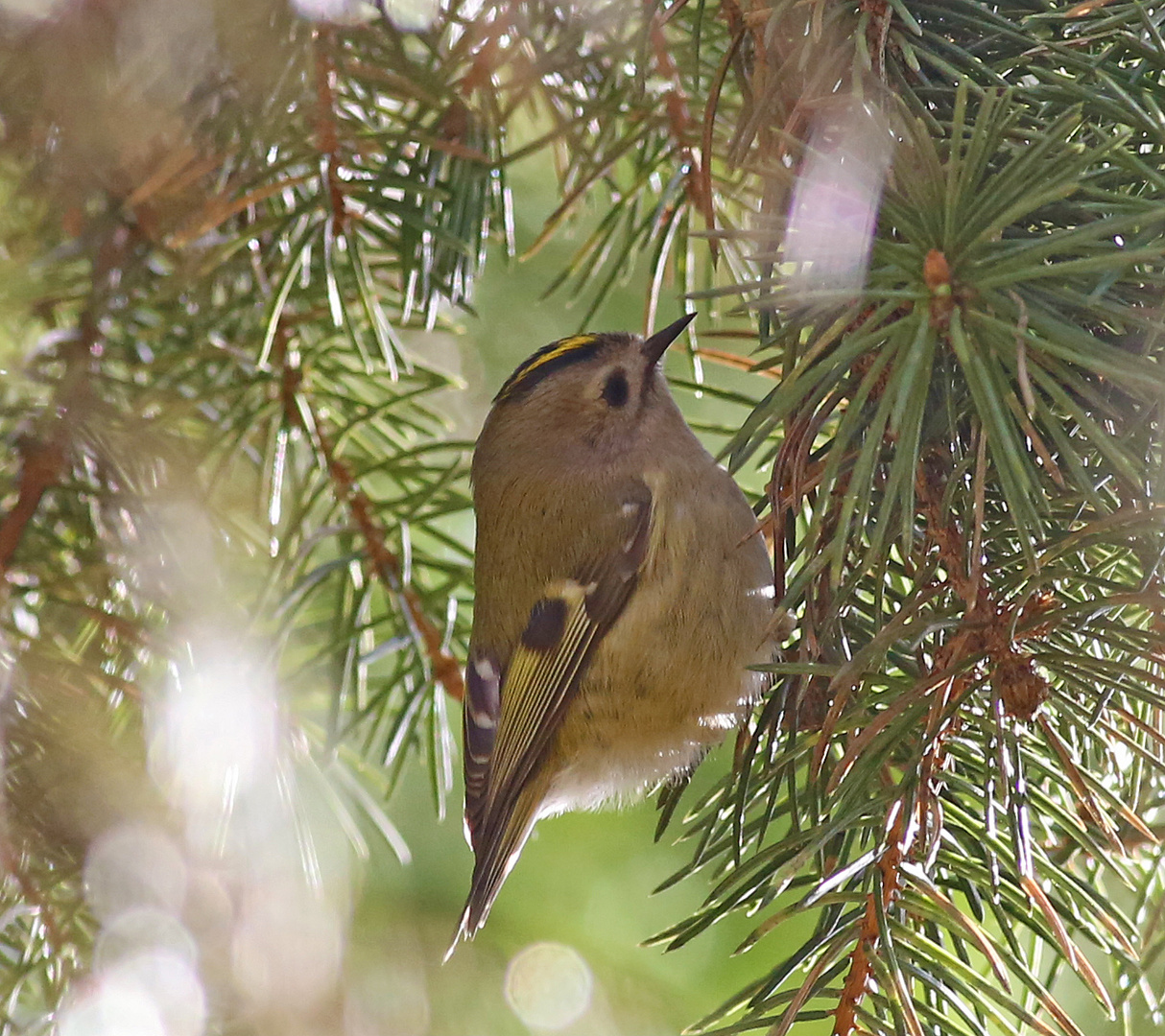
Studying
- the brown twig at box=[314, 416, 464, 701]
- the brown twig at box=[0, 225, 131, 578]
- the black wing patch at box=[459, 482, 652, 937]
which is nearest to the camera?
the brown twig at box=[0, 225, 131, 578]

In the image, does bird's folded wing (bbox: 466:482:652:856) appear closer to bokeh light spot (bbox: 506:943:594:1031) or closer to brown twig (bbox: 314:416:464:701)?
brown twig (bbox: 314:416:464:701)

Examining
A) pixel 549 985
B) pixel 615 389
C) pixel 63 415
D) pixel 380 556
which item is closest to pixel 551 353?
pixel 615 389

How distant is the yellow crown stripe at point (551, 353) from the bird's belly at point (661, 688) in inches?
12.3

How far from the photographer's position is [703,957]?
170cm

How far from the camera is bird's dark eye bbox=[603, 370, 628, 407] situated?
5.25ft

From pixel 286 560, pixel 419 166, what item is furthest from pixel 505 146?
pixel 286 560

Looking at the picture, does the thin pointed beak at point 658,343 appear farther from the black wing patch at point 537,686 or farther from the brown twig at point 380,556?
the brown twig at point 380,556

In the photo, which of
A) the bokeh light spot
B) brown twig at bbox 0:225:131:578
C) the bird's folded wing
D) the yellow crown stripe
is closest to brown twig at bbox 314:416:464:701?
the bird's folded wing

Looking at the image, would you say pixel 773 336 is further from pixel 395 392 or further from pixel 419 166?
pixel 395 392

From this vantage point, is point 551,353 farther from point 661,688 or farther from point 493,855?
point 493,855

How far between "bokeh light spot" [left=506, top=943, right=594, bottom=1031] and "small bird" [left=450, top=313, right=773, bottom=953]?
26 centimetres

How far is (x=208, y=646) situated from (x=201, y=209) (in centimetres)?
44

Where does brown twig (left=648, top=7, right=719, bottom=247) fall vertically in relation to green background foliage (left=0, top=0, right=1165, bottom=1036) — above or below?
above

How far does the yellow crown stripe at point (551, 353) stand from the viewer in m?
1.53
